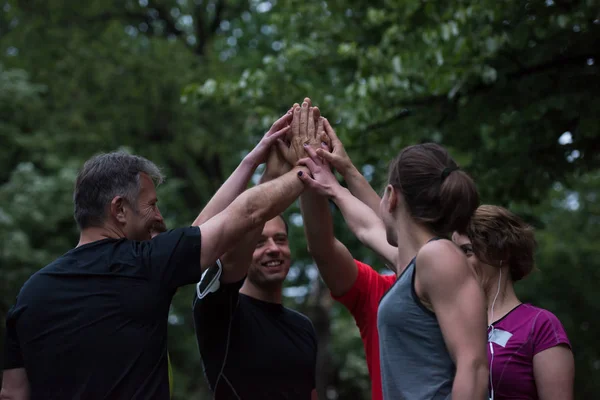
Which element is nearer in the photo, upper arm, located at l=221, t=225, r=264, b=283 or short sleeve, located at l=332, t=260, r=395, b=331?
upper arm, located at l=221, t=225, r=264, b=283

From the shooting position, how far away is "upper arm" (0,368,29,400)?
3.00 meters

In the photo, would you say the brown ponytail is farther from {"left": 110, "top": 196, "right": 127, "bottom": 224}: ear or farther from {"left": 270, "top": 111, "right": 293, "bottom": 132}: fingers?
{"left": 270, "top": 111, "right": 293, "bottom": 132}: fingers

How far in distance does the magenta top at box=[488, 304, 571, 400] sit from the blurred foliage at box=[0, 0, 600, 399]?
2871 mm

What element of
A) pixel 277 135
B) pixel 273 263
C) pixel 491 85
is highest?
pixel 491 85

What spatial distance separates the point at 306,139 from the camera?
406 centimetres

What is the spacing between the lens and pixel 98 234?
3109mm

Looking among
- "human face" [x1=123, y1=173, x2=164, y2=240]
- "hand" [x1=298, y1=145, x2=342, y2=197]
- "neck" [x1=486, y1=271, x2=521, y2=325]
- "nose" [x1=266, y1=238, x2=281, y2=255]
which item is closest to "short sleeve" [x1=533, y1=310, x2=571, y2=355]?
"neck" [x1=486, y1=271, x2=521, y2=325]

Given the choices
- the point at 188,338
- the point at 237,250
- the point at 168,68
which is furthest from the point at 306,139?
the point at 188,338

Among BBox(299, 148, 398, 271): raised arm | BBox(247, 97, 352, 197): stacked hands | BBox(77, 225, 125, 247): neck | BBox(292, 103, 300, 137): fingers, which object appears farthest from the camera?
BBox(292, 103, 300, 137): fingers

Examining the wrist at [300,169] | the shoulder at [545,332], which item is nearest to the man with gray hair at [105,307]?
the wrist at [300,169]

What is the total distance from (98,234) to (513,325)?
6.20 ft

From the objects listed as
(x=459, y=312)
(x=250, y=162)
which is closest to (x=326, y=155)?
(x=250, y=162)

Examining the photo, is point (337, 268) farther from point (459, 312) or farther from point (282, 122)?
point (459, 312)

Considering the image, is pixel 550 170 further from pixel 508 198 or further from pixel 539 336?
pixel 539 336
